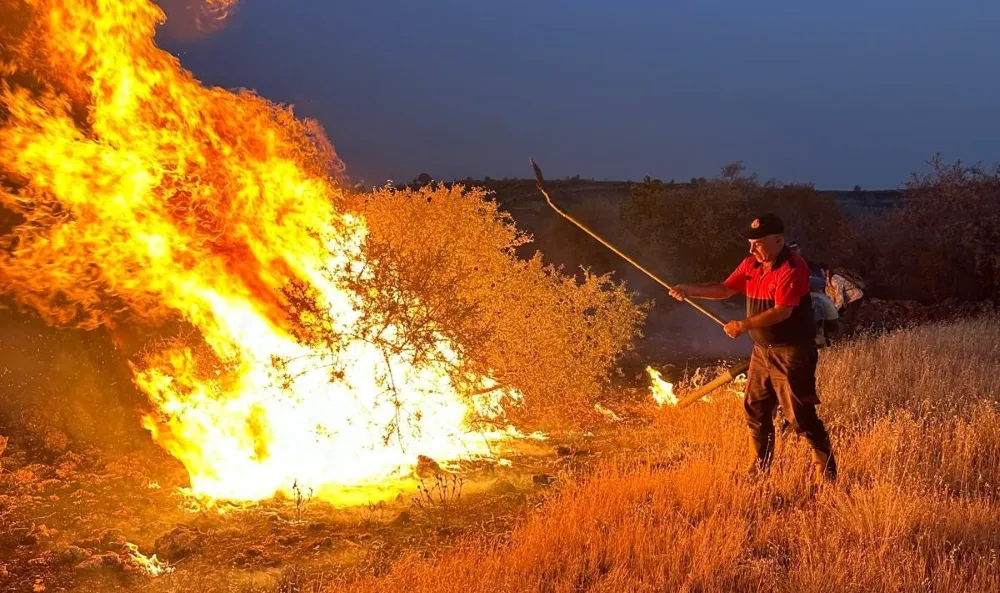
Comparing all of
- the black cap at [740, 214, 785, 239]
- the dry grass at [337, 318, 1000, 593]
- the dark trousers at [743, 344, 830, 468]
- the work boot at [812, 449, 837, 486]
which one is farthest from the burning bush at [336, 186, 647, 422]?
the work boot at [812, 449, 837, 486]

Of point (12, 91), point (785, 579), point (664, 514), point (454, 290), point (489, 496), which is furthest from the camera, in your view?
point (454, 290)

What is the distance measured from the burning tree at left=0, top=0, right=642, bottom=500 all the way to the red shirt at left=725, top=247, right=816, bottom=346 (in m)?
3.15

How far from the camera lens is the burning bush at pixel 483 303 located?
283 inches

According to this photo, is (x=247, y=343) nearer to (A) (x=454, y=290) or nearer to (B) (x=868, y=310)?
(A) (x=454, y=290)

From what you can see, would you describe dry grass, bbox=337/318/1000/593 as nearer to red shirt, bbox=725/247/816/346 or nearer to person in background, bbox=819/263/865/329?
red shirt, bbox=725/247/816/346

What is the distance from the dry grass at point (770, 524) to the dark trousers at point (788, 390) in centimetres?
36

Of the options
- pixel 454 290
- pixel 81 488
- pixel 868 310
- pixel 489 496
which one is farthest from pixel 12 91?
pixel 868 310

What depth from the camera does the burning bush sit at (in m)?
7.20

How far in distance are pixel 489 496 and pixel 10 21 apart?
5657 millimetres

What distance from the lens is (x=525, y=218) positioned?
3250cm

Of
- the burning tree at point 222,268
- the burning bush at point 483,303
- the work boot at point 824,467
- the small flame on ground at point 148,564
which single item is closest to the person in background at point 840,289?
the burning bush at point 483,303

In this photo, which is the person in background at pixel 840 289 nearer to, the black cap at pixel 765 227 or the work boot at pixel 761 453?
the work boot at pixel 761 453

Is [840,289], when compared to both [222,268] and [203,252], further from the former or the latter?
[203,252]

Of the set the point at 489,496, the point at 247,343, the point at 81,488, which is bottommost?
the point at 489,496
